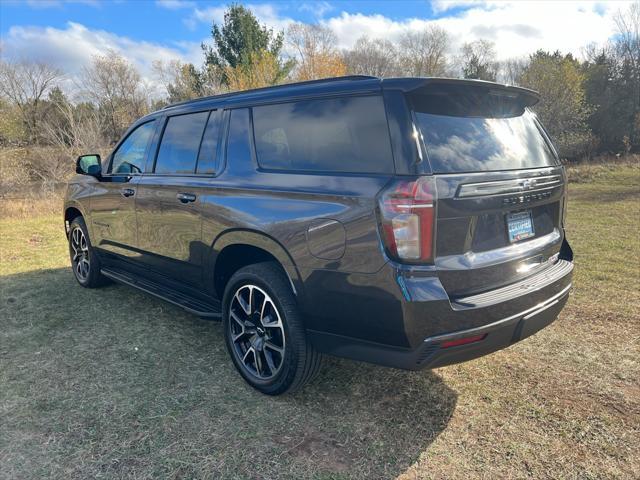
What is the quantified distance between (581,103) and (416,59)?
70.4ft

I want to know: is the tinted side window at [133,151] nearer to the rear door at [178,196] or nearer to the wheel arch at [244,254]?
the rear door at [178,196]

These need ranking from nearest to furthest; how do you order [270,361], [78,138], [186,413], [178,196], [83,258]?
[186,413], [270,361], [178,196], [83,258], [78,138]

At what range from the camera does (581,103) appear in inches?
1116

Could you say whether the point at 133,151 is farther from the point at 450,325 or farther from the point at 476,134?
the point at 450,325

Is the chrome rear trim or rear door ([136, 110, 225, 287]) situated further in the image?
rear door ([136, 110, 225, 287])

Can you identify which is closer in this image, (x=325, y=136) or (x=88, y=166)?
(x=325, y=136)

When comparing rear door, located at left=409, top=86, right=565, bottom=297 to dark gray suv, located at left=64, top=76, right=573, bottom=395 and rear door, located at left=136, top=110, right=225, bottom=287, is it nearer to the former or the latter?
dark gray suv, located at left=64, top=76, right=573, bottom=395

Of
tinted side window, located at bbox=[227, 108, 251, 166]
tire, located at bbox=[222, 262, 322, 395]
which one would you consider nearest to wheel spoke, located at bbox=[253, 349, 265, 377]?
tire, located at bbox=[222, 262, 322, 395]

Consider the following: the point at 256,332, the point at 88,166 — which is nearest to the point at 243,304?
the point at 256,332

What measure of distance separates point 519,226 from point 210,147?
7.12 feet

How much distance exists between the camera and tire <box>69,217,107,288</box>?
4824mm

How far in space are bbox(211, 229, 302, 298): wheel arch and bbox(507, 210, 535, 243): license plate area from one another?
1226 mm

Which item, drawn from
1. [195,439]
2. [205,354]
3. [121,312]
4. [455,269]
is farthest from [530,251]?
[121,312]

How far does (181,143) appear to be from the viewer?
3.53 metres
